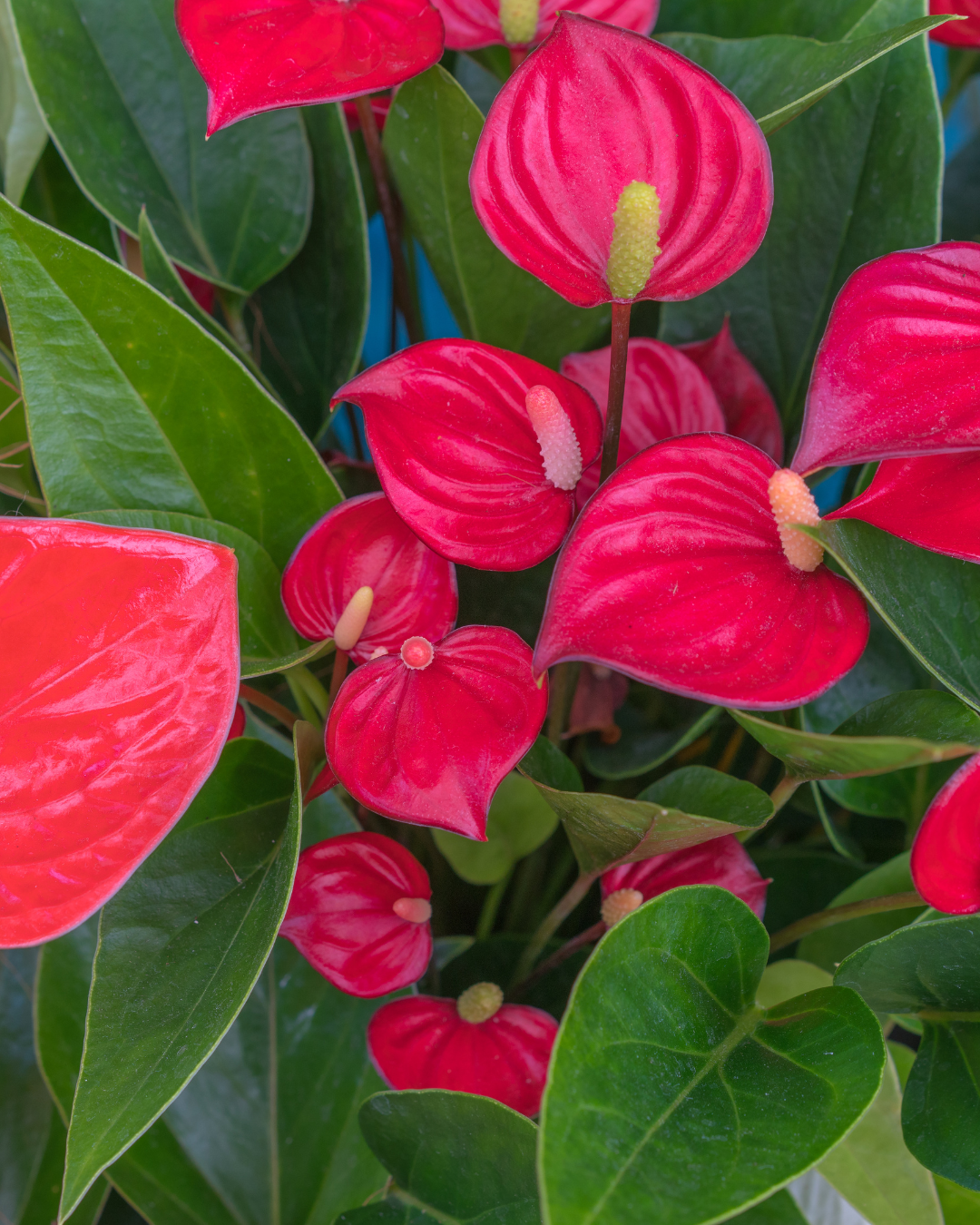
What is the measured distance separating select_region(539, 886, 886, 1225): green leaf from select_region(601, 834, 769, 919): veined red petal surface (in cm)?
4

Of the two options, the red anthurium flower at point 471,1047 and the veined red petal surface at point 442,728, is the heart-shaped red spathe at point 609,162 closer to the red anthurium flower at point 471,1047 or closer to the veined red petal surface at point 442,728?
the veined red petal surface at point 442,728

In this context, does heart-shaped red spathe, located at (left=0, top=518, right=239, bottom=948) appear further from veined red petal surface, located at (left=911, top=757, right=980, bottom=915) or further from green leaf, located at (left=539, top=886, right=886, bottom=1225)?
veined red petal surface, located at (left=911, top=757, right=980, bottom=915)

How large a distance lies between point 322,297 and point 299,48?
0.20 metres

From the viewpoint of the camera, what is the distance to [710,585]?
315mm

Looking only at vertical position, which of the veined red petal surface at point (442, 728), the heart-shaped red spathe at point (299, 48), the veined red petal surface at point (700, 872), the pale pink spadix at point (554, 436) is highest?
the heart-shaped red spathe at point (299, 48)

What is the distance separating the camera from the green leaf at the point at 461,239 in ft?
1.45

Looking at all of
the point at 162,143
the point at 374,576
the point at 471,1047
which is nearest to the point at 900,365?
the point at 374,576

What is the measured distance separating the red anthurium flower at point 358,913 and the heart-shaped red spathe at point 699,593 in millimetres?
140

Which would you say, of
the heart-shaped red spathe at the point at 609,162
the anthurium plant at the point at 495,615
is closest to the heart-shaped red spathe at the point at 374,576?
the anthurium plant at the point at 495,615

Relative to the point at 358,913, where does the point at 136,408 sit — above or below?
above

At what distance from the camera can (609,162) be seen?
347 mm

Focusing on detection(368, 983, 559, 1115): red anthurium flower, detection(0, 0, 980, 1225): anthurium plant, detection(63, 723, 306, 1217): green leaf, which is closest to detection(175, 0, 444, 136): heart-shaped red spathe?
detection(0, 0, 980, 1225): anthurium plant

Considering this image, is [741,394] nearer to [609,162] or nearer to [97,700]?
[609,162]

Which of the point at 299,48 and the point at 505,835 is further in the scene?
the point at 505,835
